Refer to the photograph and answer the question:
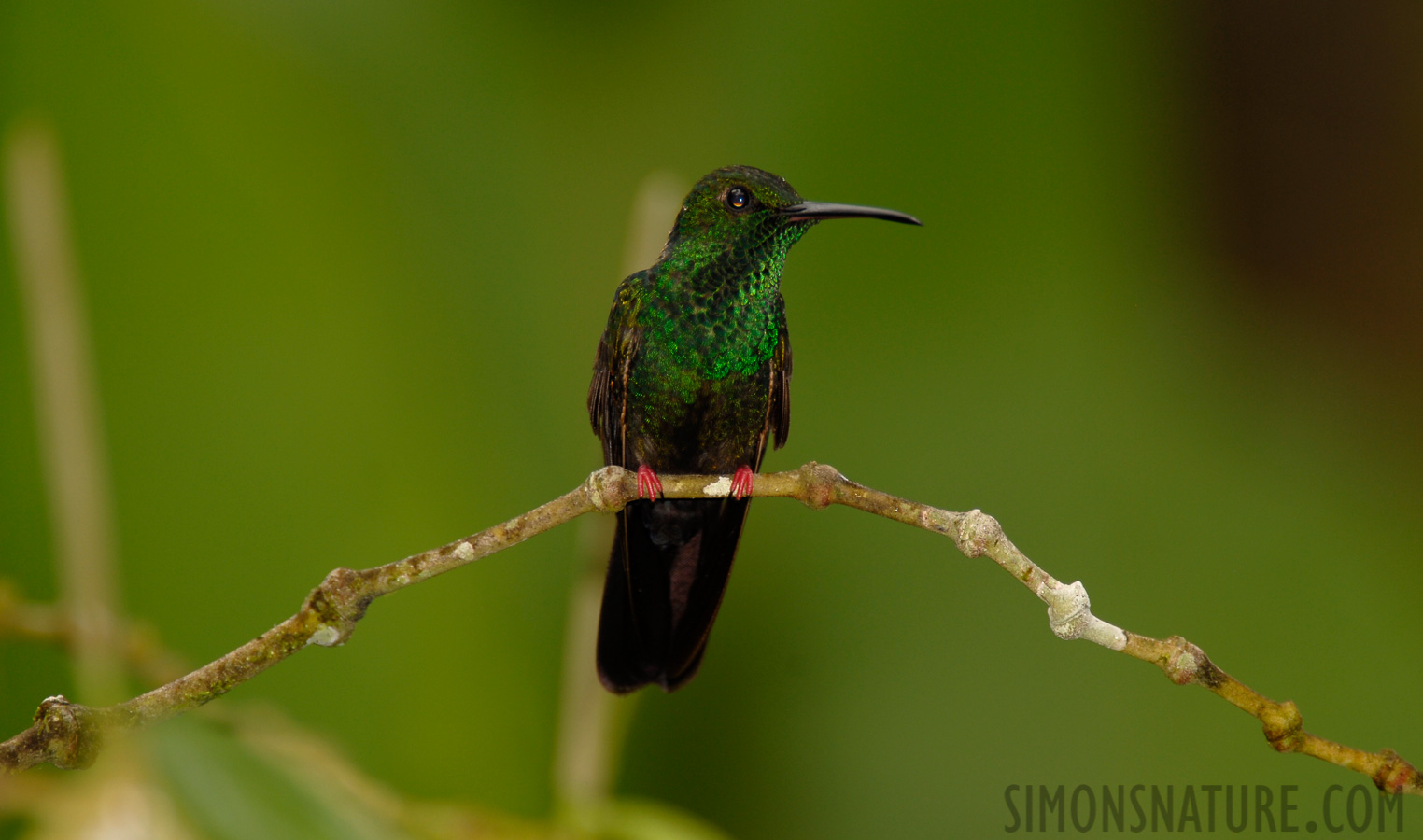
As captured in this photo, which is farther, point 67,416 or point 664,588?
point 664,588

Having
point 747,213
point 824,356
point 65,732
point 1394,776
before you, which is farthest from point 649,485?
point 824,356

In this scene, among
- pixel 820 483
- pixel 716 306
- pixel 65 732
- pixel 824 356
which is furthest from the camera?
pixel 824 356

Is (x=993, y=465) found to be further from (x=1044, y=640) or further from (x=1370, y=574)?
(x=1370, y=574)

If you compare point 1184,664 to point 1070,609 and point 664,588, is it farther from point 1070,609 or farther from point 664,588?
point 664,588

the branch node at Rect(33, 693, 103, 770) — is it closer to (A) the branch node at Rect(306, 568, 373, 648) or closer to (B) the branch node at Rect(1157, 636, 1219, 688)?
(A) the branch node at Rect(306, 568, 373, 648)

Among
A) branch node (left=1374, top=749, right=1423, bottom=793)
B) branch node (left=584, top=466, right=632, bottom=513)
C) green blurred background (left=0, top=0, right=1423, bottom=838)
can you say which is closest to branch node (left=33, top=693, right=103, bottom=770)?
branch node (left=584, top=466, right=632, bottom=513)

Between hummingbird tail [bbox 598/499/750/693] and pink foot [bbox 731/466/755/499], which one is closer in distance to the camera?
pink foot [bbox 731/466/755/499]

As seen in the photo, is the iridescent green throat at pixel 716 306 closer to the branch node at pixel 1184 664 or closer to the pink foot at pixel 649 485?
the pink foot at pixel 649 485
